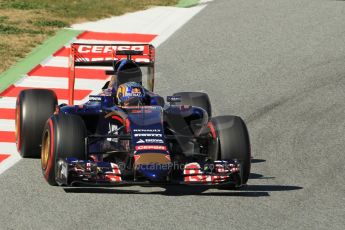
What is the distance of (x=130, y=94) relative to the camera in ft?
54.8

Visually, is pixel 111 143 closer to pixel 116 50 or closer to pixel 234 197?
pixel 234 197

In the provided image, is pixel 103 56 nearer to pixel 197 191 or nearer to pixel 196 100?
pixel 196 100

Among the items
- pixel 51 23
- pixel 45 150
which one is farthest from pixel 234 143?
pixel 51 23

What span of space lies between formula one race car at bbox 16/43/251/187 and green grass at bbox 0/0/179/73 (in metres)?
6.46

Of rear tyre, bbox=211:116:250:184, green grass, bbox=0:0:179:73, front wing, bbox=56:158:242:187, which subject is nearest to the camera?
front wing, bbox=56:158:242:187

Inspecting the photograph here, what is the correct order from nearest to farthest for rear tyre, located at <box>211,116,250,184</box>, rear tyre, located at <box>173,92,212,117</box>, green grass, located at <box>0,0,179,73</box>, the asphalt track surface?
the asphalt track surface < rear tyre, located at <box>211,116,250,184</box> < rear tyre, located at <box>173,92,212,117</box> < green grass, located at <box>0,0,179,73</box>

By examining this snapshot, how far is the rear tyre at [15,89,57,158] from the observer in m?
16.8

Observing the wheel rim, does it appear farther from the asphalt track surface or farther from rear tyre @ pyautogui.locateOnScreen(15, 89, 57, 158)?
rear tyre @ pyautogui.locateOnScreen(15, 89, 57, 158)

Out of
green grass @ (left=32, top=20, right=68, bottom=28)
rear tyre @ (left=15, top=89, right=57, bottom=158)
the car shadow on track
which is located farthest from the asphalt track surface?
green grass @ (left=32, top=20, right=68, bottom=28)

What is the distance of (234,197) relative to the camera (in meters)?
15.6

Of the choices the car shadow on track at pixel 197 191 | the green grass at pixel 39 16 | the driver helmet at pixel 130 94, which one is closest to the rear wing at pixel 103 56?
the driver helmet at pixel 130 94

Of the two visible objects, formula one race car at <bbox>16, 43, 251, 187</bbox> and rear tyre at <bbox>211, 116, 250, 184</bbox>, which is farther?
rear tyre at <bbox>211, 116, 250, 184</bbox>

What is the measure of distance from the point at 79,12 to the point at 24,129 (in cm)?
1068

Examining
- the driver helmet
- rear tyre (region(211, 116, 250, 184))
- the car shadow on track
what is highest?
the driver helmet
